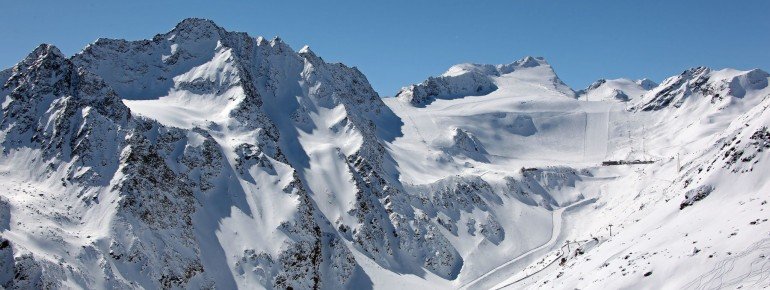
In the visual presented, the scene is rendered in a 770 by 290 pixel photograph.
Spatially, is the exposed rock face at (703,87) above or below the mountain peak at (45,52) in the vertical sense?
below

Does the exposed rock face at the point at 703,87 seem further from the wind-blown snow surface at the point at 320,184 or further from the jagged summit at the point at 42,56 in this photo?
the jagged summit at the point at 42,56

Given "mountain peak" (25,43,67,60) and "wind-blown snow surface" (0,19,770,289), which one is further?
"mountain peak" (25,43,67,60)

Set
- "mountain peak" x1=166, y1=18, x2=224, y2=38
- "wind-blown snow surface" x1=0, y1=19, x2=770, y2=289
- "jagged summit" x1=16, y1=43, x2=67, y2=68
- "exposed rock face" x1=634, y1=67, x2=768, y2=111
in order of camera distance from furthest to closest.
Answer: "exposed rock face" x1=634, y1=67, x2=768, y2=111 → "mountain peak" x1=166, y1=18, x2=224, y2=38 → "jagged summit" x1=16, y1=43, x2=67, y2=68 → "wind-blown snow surface" x1=0, y1=19, x2=770, y2=289

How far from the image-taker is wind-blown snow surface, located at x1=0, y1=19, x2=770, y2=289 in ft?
183

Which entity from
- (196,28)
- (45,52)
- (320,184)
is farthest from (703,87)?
(45,52)

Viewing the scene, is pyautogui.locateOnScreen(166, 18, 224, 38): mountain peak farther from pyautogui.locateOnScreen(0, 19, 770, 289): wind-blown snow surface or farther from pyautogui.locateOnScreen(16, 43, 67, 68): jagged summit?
pyautogui.locateOnScreen(16, 43, 67, 68): jagged summit

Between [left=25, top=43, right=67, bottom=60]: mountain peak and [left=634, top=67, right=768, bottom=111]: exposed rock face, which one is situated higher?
[left=25, top=43, right=67, bottom=60]: mountain peak

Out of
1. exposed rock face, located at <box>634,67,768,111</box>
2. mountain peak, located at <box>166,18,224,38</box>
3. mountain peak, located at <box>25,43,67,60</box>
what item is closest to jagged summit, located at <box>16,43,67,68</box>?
mountain peak, located at <box>25,43,67,60</box>

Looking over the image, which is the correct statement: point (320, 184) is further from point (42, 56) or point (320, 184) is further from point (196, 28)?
point (196, 28)

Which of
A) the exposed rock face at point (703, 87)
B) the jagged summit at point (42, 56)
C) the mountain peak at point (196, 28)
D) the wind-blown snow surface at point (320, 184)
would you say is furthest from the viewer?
the exposed rock face at point (703, 87)

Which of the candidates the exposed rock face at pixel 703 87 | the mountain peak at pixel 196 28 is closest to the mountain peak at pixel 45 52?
the mountain peak at pixel 196 28

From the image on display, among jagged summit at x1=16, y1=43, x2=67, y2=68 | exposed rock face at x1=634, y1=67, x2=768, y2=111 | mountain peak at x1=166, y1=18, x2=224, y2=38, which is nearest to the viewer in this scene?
jagged summit at x1=16, y1=43, x2=67, y2=68

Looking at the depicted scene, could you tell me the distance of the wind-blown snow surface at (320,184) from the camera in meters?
55.7

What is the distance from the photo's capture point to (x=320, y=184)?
108188 mm
